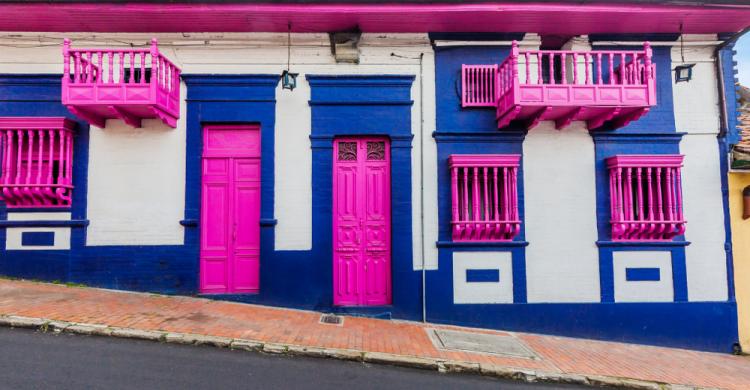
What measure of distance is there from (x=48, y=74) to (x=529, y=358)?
874 centimetres

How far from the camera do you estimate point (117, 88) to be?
6258mm

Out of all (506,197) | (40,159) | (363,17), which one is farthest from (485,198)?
(40,159)

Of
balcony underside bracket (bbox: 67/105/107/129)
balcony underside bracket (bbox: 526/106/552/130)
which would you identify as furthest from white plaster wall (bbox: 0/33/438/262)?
balcony underside bracket (bbox: 526/106/552/130)

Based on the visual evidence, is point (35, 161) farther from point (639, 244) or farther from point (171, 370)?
point (639, 244)

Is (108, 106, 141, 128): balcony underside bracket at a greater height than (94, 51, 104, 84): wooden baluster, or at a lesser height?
lesser

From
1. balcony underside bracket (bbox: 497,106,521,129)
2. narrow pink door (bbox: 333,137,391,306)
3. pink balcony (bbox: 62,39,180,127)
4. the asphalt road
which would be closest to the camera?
the asphalt road

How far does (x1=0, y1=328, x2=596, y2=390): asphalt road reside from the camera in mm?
3949

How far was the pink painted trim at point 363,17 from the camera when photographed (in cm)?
668

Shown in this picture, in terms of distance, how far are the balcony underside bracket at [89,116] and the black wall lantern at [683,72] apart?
9825 mm

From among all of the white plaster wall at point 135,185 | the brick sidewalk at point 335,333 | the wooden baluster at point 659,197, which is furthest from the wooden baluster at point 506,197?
the white plaster wall at point 135,185

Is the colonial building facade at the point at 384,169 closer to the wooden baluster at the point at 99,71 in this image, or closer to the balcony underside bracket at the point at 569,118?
the balcony underside bracket at the point at 569,118

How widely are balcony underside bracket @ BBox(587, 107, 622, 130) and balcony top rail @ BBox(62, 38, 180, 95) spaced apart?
7.07 m

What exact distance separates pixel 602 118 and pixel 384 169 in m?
3.70

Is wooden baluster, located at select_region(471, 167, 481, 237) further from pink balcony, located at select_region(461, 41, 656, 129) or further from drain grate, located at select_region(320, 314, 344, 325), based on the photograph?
drain grate, located at select_region(320, 314, 344, 325)
